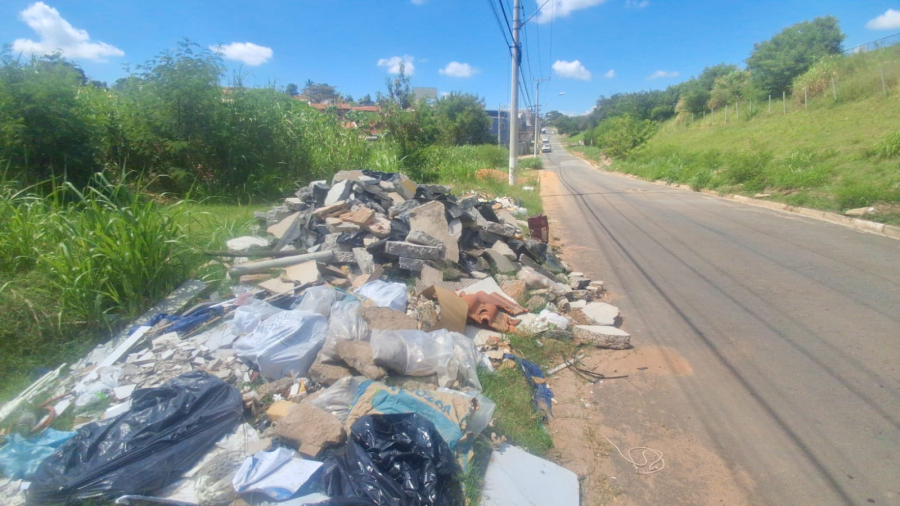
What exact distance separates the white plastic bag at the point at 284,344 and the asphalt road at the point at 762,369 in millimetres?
2388

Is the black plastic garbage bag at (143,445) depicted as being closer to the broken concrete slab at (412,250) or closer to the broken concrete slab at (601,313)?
the broken concrete slab at (412,250)

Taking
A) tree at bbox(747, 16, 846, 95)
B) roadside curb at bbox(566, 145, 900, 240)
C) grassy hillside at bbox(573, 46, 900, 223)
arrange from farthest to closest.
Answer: tree at bbox(747, 16, 846, 95)
grassy hillside at bbox(573, 46, 900, 223)
roadside curb at bbox(566, 145, 900, 240)

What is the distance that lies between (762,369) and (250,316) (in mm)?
4635

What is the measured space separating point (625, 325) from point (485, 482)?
322 centimetres

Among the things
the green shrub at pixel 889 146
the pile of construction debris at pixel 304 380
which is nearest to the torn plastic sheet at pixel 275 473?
the pile of construction debris at pixel 304 380

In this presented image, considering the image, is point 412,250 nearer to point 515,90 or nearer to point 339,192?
point 339,192

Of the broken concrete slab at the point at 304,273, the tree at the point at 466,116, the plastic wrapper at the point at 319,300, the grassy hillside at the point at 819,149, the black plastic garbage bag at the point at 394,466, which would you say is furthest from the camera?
the tree at the point at 466,116

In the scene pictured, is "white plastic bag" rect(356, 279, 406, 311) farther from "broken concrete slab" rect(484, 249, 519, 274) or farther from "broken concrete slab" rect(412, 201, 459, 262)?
"broken concrete slab" rect(484, 249, 519, 274)

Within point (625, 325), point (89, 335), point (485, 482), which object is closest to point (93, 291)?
point (89, 335)

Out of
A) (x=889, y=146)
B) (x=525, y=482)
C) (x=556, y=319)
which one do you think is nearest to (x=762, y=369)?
(x=556, y=319)

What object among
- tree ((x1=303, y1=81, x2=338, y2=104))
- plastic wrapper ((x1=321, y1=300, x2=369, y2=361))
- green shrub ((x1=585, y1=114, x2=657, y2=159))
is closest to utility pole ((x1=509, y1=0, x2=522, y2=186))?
tree ((x1=303, y1=81, x2=338, y2=104))

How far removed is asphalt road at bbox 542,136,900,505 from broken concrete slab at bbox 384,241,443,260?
241 centimetres

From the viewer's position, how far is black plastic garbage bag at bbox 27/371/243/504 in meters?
2.34

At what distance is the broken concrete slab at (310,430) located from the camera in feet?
8.73
